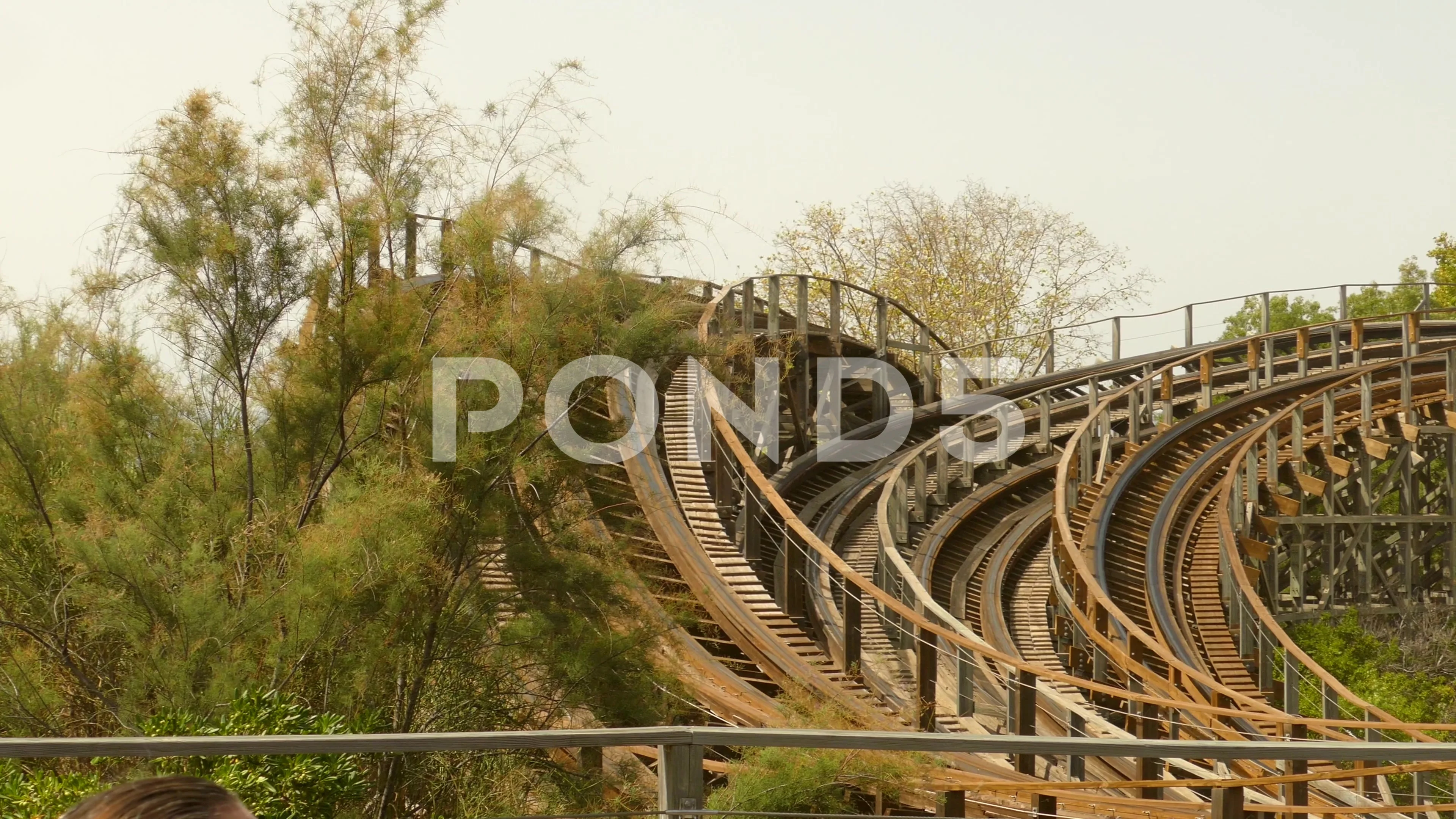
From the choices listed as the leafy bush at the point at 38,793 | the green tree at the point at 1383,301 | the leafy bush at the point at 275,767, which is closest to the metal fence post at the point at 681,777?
the leafy bush at the point at 275,767

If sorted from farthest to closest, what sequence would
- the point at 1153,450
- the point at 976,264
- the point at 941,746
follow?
the point at 976,264 < the point at 1153,450 < the point at 941,746

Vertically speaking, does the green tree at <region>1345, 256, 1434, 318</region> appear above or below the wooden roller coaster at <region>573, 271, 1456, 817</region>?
above

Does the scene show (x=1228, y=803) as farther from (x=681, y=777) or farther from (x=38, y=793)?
(x=38, y=793)

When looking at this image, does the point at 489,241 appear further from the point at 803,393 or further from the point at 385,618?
the point at 803,393

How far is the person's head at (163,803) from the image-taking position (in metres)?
0.83

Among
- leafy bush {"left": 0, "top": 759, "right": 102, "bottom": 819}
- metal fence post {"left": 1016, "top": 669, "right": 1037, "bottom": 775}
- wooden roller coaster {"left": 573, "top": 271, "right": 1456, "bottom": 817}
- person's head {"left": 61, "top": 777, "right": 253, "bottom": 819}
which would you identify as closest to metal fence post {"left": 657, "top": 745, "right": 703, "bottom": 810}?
wooden roller coaster {"left": 573, "top": 271, "right": 1456, "bottom": 817}

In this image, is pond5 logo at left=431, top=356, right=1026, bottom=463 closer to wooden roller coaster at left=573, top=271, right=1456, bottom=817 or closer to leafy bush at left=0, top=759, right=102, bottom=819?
wooden roller coaster at left=573, top=271, right=1456, bottom=817

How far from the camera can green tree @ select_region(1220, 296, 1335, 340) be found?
105 ft

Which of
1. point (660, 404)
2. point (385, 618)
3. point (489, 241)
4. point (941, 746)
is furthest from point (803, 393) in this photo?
point (941, 746)

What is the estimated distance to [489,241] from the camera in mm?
7492

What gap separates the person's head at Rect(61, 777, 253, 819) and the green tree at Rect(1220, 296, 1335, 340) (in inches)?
1302

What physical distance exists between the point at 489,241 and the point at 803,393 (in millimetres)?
10172

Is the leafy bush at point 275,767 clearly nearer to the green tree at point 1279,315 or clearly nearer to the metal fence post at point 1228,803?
the metal fence post at point 1228,803

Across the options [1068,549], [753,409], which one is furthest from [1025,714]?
[753,409]
